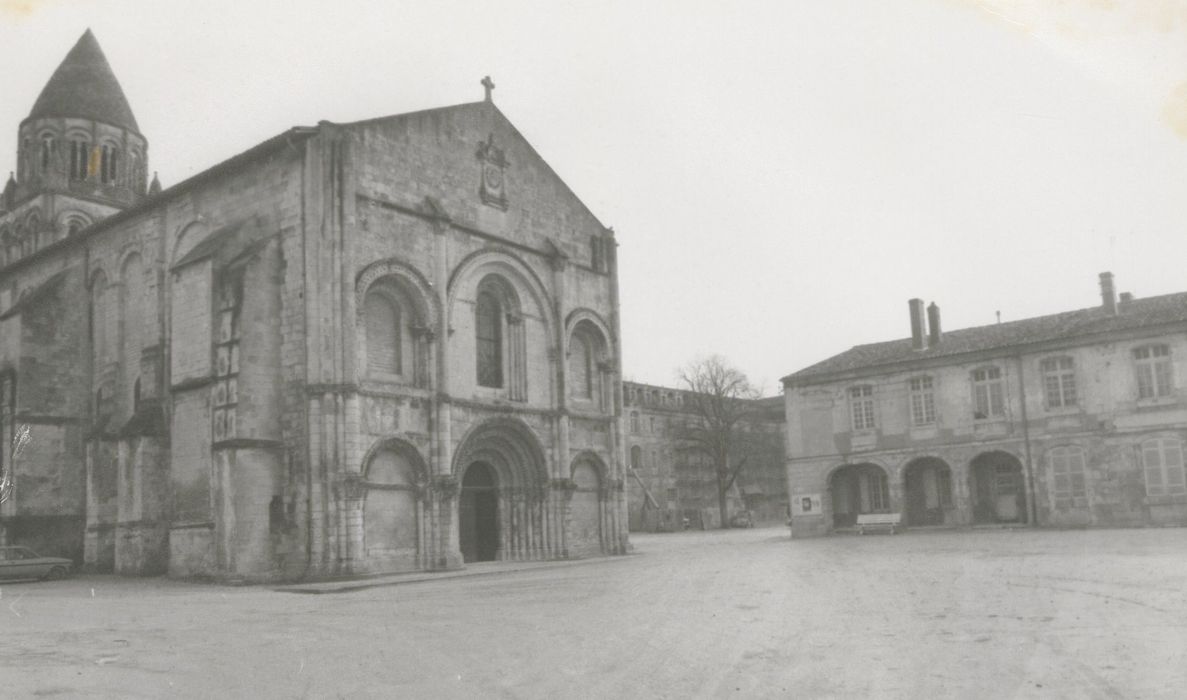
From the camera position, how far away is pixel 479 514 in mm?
27844

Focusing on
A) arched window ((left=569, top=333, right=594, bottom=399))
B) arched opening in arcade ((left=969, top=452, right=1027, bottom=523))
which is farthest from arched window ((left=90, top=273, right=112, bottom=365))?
arched opening in arcade ((left=969, top=452, right=1027, bottom=523))

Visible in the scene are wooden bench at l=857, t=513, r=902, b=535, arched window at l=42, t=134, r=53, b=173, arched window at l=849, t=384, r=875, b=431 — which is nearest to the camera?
wooden bench at l=857, t=513, r=902, b=535

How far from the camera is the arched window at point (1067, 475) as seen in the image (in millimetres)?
35531

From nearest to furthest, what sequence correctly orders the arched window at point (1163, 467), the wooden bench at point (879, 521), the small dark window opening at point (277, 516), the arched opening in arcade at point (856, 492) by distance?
the small dark window opening at point (277, 516) < the arched window at point (1163, 467) < the wooden bench at point (879, 521) < the arched opening in arcade at point (856, 492)

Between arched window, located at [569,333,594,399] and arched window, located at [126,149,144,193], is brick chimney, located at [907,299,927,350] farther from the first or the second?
arched window, located at [126,149,144,193]

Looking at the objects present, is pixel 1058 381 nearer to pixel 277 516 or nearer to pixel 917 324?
pixel 917 324

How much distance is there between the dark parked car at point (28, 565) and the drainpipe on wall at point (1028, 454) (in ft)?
100

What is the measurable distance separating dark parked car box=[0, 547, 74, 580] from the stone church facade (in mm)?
1250

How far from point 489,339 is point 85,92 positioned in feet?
80.8

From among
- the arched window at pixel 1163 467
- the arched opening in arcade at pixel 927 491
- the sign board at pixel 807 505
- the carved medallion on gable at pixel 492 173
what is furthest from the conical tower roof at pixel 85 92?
the arched window at pixel 1163 467

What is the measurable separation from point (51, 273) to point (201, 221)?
9.57 m

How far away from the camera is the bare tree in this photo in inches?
2571

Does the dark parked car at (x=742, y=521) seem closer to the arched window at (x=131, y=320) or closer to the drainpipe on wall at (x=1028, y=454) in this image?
the drainpipe on wall at (x=1028, y=454)

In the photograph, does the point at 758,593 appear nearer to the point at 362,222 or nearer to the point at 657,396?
the point at 362,222
